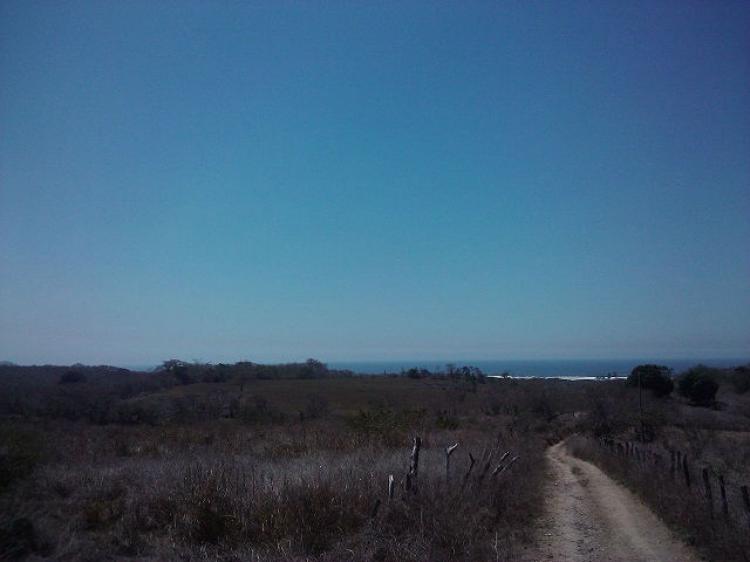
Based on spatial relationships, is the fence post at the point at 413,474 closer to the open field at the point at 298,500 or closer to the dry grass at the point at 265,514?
the open field at the point at 298,500

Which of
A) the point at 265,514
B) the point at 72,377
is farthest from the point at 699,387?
the point at 265,514

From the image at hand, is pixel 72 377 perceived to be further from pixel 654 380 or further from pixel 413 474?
pixel 654 380

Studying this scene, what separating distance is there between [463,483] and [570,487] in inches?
405

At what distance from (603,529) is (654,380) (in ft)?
198

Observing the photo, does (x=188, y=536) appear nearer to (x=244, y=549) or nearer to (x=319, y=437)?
(x=244, y=549)

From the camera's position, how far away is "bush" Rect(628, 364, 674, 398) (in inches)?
2719

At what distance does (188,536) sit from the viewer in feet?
39.6

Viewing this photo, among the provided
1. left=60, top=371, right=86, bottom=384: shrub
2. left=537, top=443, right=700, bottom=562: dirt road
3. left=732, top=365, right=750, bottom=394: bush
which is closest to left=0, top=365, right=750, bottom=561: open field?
left=537, top=443, right=700, bottom=562: dirt road

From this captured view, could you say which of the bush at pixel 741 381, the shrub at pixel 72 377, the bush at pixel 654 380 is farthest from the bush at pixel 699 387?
the shrub at pixel 72 377

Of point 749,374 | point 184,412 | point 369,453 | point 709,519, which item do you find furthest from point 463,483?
point 749,374

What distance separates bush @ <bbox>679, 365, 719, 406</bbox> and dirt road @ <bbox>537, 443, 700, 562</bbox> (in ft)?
170

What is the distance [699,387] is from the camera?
67750 mm

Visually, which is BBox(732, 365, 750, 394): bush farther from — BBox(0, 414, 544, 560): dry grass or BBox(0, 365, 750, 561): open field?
BBox(0, 414, 544, 560): dry grass

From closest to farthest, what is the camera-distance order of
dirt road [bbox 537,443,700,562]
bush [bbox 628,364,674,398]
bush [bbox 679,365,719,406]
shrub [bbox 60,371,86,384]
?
1. dirt road [bbox 537,443,700,562]
2. shrub [bbox 60,371,86,384]
3. bush [bbox 679,365,719,406]
4. bush [bbox 628,364,674,398]
